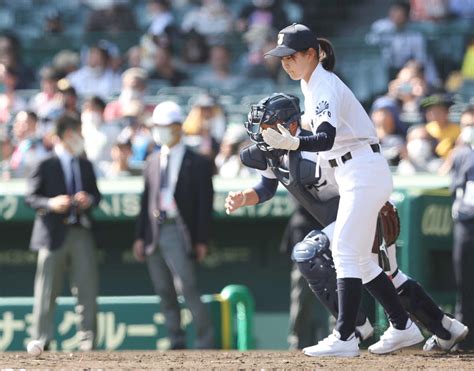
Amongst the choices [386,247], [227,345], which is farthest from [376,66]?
[386,247]

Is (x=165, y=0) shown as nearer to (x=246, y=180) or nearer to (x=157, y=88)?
(x=157, y=88)

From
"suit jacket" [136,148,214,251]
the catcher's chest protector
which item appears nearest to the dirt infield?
the catcher's chest protector

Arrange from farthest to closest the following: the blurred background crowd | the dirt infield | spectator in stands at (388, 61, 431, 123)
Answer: spectator in stands at (388, 61, 431, 123) → the blurred background crowd → the dirt infield

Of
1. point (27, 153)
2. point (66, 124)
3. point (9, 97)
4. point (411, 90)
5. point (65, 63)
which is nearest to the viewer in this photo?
point (66, 124)

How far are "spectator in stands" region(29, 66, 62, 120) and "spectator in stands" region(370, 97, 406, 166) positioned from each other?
3.14m

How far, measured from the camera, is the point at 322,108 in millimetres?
6309

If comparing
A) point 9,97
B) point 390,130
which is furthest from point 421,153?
point 9,97

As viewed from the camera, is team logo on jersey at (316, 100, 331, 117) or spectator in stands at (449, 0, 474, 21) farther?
spectator in stands at (449, 0, 474, 21)

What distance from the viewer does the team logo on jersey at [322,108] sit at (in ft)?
20.6

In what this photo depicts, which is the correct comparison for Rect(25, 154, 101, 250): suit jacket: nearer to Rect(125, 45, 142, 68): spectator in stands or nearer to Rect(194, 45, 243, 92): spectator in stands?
Rect(194, 45, 243, 92): spectator in stands

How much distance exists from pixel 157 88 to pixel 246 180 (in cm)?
315

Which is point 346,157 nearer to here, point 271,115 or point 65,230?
point 271,115

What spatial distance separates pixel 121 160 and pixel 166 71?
288cm

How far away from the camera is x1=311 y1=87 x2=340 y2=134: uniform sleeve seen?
627cm
